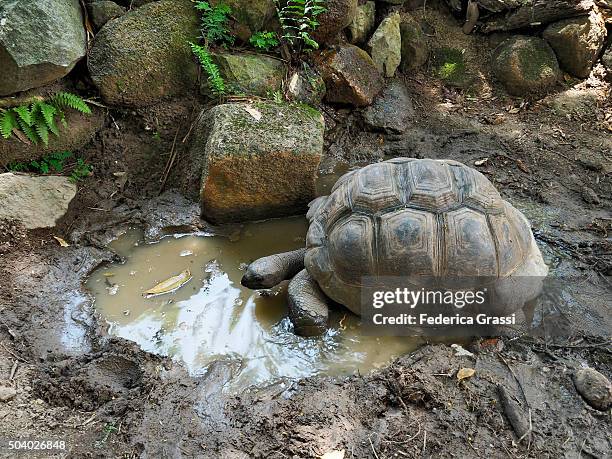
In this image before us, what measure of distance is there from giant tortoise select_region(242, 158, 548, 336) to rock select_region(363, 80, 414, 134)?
201cm

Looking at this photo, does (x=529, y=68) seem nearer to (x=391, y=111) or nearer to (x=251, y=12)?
(x=391, y=111)

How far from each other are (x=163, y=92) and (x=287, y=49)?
1.32 m

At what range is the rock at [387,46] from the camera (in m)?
5.46

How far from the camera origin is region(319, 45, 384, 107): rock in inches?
198

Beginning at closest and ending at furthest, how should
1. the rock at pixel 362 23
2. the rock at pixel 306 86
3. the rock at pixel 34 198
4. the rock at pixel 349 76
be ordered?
the rock at pixel 34 198 < the rock at pixel 306 86 < the rock at pixel 349 76 < the rock at pixel 362 23

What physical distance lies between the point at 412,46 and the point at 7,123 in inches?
172

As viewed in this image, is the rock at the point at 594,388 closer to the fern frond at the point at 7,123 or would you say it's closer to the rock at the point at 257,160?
the rock at the point at 257,160

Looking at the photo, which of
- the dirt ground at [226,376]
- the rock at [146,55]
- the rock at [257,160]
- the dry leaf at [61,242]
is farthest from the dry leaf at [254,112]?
the dry leaf at [61,242]

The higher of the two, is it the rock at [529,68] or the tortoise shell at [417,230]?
the rock at [529,68]

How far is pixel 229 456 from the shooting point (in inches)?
94.0

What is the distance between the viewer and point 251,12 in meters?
4.55

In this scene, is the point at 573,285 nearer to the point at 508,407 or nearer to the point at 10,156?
the point at 508,407

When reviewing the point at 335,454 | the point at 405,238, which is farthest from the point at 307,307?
the point at 335,454

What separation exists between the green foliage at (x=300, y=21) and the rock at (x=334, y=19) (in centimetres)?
7
